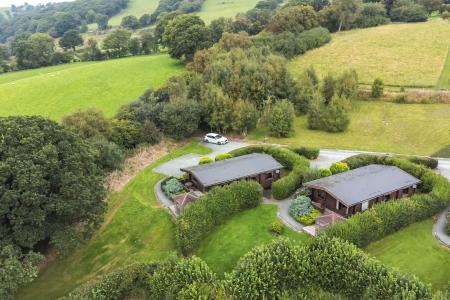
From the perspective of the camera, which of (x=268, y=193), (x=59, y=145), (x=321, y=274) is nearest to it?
(x=321, y=274)

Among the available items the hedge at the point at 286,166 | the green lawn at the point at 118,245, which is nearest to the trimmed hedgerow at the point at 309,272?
the green lawn at the point at 118,245

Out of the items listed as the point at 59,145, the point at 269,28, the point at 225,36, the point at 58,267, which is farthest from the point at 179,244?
the point at 269,28

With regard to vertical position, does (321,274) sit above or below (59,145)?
below

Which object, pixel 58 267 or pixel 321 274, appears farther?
pixel 58 267

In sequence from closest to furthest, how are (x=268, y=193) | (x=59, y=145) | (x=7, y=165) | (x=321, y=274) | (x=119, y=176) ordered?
(x=321, y=274) < (x=7, y=165) < (x=59, y=145) < (x=268, y=193) < (x=119, y=176)

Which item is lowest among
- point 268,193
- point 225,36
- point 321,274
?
point 268,193

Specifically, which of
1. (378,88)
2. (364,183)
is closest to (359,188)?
(364,183)

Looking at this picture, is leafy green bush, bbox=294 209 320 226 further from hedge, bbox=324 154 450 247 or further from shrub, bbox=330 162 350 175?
shrub, bbox=330 162 350 175

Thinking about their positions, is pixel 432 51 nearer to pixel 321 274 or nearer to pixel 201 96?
pixel 201 96
